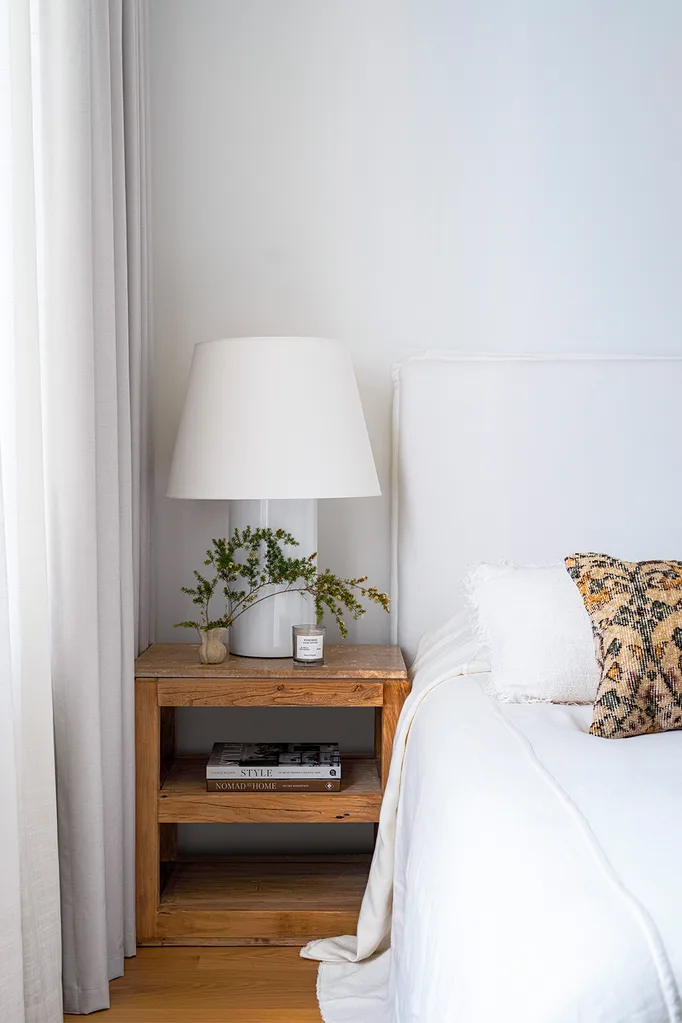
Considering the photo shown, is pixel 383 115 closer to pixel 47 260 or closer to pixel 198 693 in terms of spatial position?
pixel 47 260

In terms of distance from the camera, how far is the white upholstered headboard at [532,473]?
93.7 inches

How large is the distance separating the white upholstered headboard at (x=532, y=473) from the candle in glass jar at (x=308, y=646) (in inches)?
13.9

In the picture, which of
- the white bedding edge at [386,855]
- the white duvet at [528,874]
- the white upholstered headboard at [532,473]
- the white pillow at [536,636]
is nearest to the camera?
the white duvet at [528,874]

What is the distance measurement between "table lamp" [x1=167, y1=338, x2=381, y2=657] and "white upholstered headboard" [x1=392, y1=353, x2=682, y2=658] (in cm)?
29

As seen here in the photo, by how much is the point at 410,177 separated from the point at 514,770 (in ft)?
5.59

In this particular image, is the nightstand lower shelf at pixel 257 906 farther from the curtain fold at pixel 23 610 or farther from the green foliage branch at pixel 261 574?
the green foliage branch at pixel 261 574

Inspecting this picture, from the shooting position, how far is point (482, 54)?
246cm

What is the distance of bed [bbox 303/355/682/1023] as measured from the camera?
0.88 metres

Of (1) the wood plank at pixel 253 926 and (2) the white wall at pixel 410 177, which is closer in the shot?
(1) the wood plank at pixel 253 926

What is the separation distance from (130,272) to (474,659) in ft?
3.82

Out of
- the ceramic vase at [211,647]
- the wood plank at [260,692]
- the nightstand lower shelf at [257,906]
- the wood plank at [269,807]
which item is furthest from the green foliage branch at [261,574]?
the nightstand lower shelf at [257,906]

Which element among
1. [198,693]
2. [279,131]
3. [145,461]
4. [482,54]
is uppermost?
→ [482,54]

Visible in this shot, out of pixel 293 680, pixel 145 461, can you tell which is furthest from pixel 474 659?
pixel 145 461

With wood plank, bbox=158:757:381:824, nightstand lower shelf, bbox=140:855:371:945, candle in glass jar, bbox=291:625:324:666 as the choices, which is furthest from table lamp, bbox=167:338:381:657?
nightstand lower shelf, bbox=140:855:371:945
